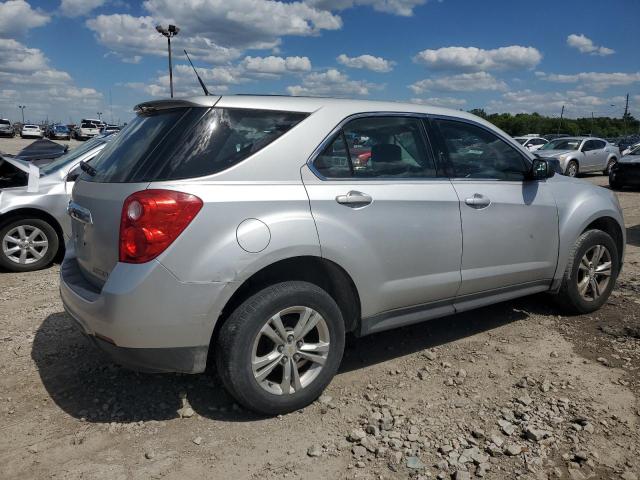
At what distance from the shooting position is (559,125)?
8462cm

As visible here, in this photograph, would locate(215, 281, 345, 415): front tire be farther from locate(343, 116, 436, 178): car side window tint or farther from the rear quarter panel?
the rear quarter panel

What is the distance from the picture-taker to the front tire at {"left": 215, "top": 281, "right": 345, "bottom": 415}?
2811mm

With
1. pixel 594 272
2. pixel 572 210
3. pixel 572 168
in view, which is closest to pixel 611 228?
pixel 594 272

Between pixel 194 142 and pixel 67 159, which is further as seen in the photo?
pixel 67 159

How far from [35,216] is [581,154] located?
1909 cm

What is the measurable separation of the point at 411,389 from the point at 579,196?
7.36ft

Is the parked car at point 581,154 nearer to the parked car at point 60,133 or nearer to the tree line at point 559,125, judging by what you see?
the parked car at point 60,133

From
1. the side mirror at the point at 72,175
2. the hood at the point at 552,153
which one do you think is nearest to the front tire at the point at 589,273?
the side mirror at the point at 72,175

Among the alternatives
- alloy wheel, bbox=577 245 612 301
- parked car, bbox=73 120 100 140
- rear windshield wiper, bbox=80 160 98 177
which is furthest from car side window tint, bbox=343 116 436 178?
parked car, bbox=73 120 100 140

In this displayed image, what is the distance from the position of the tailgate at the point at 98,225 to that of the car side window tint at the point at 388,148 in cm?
127

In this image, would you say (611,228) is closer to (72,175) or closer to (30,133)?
(72,175)

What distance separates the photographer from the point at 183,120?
2910 mm

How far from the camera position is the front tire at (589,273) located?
14.5ft

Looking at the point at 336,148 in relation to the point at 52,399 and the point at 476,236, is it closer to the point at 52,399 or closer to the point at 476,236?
the point at 476,236
